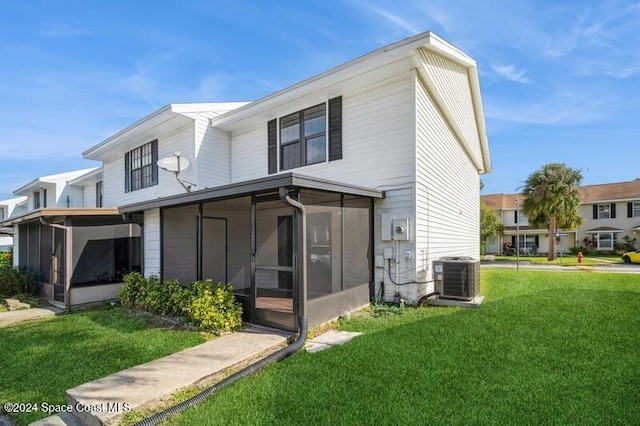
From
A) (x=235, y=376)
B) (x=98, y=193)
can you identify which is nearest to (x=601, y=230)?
(x=235, y=376)

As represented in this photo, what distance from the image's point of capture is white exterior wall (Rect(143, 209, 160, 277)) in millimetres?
8883

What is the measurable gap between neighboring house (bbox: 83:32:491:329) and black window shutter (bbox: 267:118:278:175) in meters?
0.03

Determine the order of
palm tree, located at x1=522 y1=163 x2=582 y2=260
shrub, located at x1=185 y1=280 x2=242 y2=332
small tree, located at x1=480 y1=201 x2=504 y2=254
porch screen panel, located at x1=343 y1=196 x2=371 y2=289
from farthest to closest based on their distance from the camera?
small tree, located at x1=480 y1=201 x2=504 y2=254, palm tree, located at x1=522 y1=163 x2=582 y2=260, porch screen panel, located at x1=343 y1=196 x2=371 y2=289, shrub, located at x1=185 y1=280 x2=242 y2=332

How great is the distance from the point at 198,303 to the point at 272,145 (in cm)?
512

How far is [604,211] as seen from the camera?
94.6ft

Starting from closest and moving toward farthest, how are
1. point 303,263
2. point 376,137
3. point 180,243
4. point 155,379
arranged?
point 155,379
point 303,263
point 376,137
point 180,243

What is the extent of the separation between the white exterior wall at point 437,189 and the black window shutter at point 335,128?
1846mm

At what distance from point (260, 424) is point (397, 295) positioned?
16.3 ft

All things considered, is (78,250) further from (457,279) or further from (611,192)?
(611,192)

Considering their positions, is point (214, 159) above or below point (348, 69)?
below

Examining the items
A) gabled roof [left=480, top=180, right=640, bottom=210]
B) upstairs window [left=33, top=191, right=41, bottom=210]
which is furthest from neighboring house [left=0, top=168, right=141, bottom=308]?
gabled roof [left=480, top=180, right=640, bottom=210]

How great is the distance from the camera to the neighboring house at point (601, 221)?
90.4 feet

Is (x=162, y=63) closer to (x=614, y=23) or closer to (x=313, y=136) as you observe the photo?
(x=313, y=136)

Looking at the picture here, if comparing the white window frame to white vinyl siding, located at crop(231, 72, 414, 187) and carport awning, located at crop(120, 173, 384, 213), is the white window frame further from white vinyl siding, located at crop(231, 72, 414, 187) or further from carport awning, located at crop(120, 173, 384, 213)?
carport awning, located at crop(120, 173, 384, 213)
